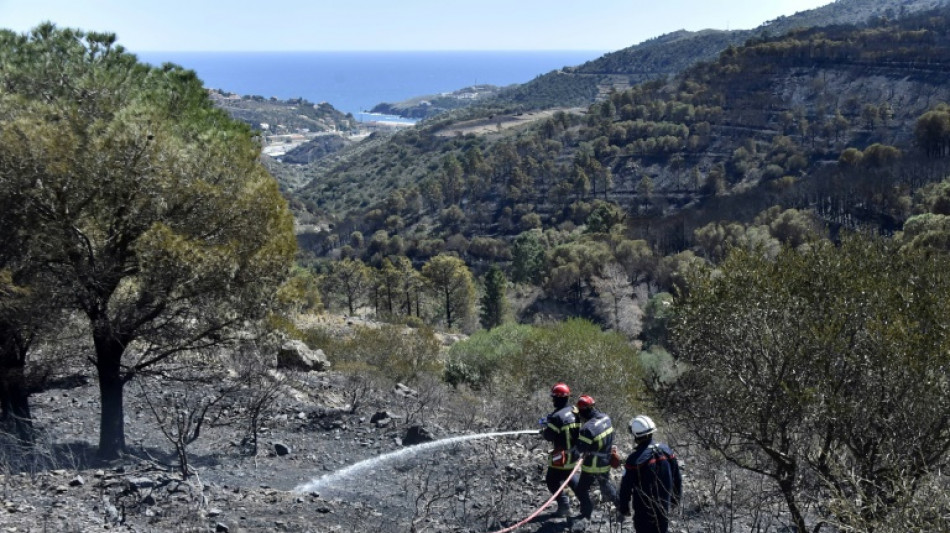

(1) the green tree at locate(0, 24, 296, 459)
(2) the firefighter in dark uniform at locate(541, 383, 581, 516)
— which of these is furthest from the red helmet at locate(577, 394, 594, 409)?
(1) the green tree at locate(0, 24, 296, 459)

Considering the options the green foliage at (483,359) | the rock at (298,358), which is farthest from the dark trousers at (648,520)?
the green foliage at (483,359)

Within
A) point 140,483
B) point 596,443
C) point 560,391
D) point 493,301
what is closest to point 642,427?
point 596,443

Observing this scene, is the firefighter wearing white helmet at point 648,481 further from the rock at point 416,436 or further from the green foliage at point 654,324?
the green foliage at point 654,324

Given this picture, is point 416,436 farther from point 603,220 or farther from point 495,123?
point 495,123

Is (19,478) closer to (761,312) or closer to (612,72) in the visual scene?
(761,312)

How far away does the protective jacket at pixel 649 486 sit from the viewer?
6688 millimetres

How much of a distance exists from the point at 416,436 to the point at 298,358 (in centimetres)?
738

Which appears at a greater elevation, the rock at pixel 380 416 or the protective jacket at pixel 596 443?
the protective jacket at pixel 596 443

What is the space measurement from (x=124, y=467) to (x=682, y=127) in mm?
86020

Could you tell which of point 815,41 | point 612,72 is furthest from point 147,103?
point 612,72

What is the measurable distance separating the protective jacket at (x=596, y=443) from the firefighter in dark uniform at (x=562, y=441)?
0.65 feet

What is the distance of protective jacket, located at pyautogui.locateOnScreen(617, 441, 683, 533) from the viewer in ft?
21.9

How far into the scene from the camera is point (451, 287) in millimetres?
42219

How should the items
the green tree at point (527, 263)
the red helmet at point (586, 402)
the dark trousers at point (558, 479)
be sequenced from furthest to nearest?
the green tree at point (527, 263)
the dark trousers at point (558, 479)
the red helmet at point (586, 402)
